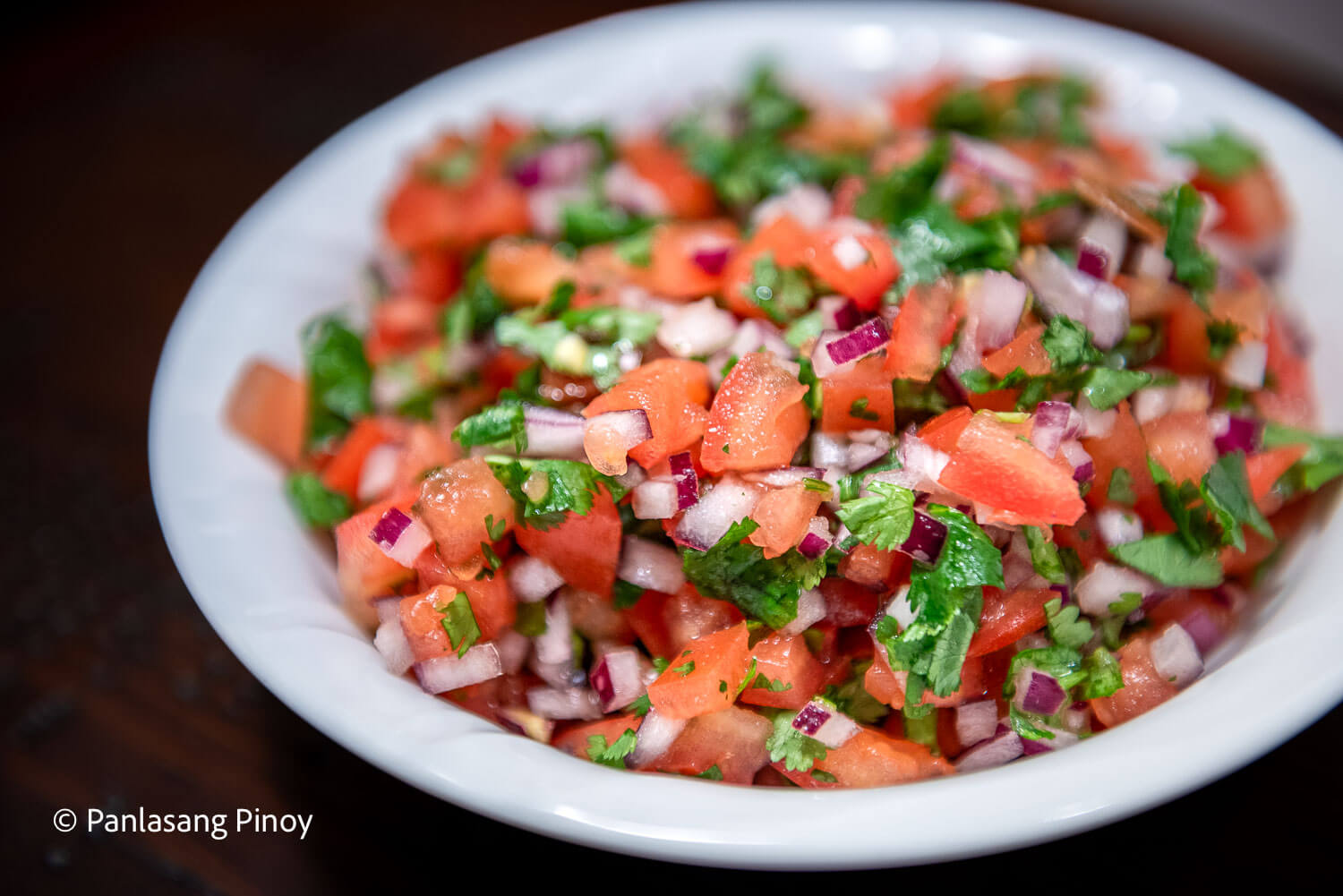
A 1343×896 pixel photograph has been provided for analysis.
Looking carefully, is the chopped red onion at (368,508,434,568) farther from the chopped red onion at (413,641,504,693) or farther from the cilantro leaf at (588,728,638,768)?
the cilantro leaf at (588,728,638,768)

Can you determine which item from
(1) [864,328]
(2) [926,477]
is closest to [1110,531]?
(2) [926,477]

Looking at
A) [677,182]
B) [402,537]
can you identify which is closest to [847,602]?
[402,537]

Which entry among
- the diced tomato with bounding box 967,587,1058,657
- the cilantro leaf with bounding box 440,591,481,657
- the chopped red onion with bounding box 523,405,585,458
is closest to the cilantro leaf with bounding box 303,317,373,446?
the chopped red onion with bounding box 523,405,585,458

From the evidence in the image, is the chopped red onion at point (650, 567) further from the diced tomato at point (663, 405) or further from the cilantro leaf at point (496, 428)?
the cilantro leaf at point (496, 428)

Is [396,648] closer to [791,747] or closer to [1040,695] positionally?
[791,747]

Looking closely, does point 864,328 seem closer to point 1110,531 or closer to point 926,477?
point 926,477

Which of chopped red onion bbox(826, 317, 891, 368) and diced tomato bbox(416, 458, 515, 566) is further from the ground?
chopped red onion bbox(826, 317, 891, 368)
